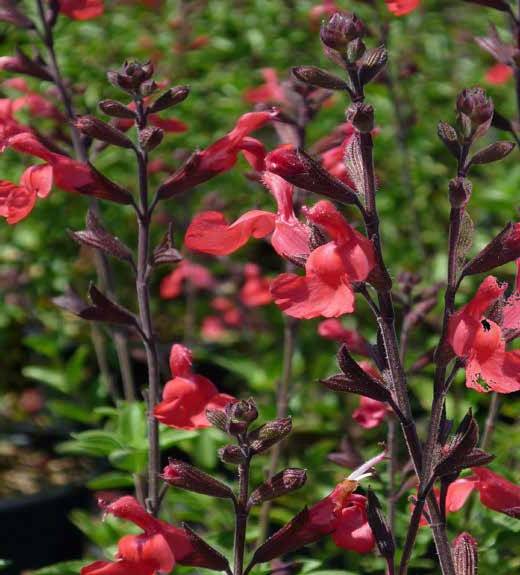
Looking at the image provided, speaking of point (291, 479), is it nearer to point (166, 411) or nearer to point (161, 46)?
point (166, 411)

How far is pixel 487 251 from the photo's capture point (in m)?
1.03

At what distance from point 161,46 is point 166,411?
112 inches

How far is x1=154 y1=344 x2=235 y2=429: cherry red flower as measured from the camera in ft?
4.10

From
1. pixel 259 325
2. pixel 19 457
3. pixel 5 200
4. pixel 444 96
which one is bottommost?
pixel 19 457

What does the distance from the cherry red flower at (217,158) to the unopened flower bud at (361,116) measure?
39 cm

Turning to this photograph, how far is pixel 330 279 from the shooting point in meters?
0.99

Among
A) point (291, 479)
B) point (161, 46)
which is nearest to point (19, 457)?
point (161, 46)

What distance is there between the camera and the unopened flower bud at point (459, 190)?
3.21 feet

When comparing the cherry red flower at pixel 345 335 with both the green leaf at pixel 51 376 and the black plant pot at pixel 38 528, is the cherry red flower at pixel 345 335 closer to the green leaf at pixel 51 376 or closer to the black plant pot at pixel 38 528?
the green leaf at pixel 51 376

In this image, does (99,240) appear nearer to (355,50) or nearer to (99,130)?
(99,130)

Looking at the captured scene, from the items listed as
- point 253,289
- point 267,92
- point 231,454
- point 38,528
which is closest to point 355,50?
point 231,454

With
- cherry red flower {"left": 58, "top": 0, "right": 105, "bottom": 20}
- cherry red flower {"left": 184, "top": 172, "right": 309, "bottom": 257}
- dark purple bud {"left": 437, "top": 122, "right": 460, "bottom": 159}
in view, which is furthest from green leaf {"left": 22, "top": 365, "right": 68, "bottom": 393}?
dark purple bud {"left": 437, "top": 122, "right": 460, "bottom": 159}

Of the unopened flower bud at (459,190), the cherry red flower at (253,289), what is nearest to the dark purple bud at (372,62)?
the unopened flower bud at (459,190)

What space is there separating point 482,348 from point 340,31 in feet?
1.27
